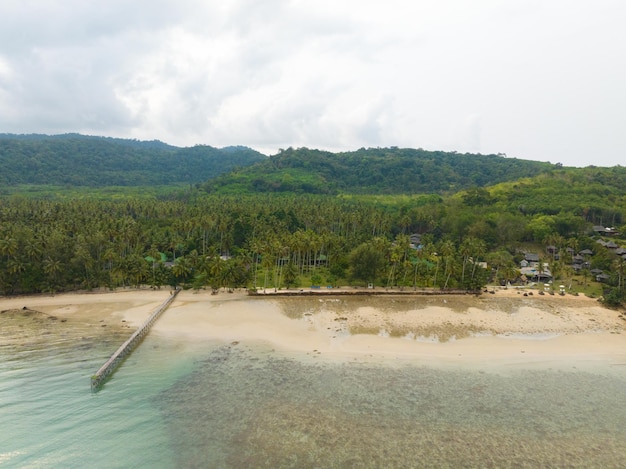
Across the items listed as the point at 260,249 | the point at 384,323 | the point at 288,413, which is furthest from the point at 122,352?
the point at 384,323

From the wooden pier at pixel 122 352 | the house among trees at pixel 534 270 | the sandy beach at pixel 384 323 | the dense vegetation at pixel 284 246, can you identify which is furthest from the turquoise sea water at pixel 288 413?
the house among trees at pixel 534 270

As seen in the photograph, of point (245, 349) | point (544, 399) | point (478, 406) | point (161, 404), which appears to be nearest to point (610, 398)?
point (544, 399)

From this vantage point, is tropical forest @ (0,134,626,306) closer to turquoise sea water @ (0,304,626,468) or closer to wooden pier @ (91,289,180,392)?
wooden pier @ (91,289,180,392)

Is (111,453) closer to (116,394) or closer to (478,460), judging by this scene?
(116,394)

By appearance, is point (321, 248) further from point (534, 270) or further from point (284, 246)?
point (534, 270)

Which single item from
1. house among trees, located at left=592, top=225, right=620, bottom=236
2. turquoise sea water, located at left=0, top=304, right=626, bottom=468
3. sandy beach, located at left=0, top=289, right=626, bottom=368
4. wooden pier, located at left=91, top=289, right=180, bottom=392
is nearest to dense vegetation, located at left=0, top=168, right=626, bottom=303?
house among trees, located at left=592, top=225, right=620, bottom=236
